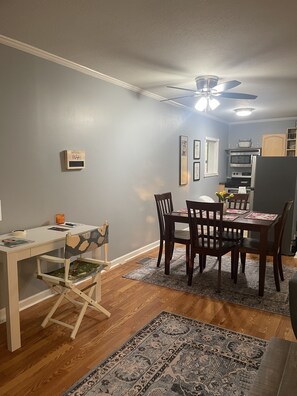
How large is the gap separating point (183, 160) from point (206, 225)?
2598mm

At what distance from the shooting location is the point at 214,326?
2.58 metres

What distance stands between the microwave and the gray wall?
2.73m

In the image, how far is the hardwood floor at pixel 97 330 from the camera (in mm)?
1977

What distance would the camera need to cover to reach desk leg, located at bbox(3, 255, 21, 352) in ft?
7.11

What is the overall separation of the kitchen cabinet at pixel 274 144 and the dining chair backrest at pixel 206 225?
425 cm

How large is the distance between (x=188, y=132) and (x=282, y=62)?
270 cm

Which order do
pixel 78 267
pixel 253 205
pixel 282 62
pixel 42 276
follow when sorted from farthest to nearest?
pixel 253 205, pixel 282 62, pixel 78 267, pixel 42 276

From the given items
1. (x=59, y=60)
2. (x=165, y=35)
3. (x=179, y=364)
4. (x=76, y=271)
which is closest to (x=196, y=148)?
(x=59, y=60)

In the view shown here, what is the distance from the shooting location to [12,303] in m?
2.21

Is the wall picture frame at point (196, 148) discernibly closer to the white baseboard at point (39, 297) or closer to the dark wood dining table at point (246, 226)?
the dark wood dining table at point (246, 226)

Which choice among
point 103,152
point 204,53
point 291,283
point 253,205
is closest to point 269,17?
point 204,53

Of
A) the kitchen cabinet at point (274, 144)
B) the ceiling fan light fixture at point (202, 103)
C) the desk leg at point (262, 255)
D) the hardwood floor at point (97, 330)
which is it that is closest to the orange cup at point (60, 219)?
the hardwood floor at point (97, 330)

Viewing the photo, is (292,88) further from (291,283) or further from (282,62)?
(291,283)

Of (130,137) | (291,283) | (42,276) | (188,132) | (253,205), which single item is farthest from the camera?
(188,132)
